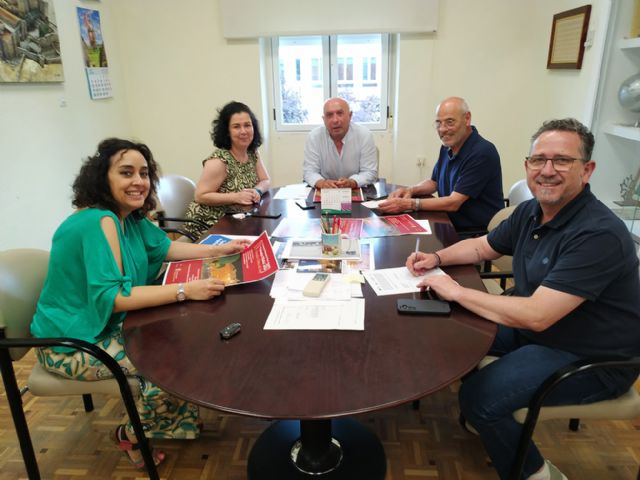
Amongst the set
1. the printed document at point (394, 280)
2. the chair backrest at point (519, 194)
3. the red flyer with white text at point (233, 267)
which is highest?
the chair backrest at point (519, 194)

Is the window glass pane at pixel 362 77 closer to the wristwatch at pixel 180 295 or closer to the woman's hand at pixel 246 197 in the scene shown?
the woman's hand at pixel 246 197

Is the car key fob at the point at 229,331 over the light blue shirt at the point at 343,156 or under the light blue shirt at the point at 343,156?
under

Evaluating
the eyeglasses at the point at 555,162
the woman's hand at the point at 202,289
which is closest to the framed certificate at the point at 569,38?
the eyeglasses at the point at 555,162

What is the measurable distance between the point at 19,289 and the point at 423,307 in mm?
1344

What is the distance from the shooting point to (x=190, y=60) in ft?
13.1

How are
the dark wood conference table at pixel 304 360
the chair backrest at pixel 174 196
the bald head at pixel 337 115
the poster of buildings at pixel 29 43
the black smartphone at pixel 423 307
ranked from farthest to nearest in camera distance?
the bald head at pixel 337 115, the chair backrest at pixel 174 196, the poster of buildings at pixel 29 43, the black smartphone at pixel 423 307, the dark wood conference table at pixel 304 360

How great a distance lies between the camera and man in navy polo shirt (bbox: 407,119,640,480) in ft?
4.11

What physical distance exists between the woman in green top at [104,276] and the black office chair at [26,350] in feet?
0.14

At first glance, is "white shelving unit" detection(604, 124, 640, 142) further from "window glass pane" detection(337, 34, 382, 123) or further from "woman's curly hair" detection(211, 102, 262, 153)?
"woman's curly hair" detection(211, 102, 262, 153)

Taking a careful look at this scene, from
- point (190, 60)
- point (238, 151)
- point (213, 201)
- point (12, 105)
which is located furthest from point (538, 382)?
point (190, 60)

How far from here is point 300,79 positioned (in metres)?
4.24

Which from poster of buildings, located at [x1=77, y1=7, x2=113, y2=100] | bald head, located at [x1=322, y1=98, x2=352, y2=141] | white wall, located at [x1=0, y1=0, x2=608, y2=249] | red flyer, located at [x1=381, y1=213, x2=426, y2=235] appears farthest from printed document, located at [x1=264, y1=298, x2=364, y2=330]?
poster of buildings, located at [x1=77, y1=7, x2=113, y2=100]

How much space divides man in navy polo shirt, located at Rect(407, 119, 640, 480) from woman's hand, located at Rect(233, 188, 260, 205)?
138 centimetres

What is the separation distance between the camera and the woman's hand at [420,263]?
1556 mm
